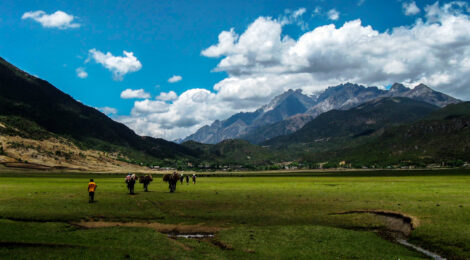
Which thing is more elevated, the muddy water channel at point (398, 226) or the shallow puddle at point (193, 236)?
the muddy water channel at point (398, 226)

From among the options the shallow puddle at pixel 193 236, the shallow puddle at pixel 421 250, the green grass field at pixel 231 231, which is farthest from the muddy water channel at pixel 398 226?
the shallow puddle at pixel 193 236

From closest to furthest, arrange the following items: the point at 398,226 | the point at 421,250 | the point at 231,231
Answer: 1. the point at 421,250
2. the point at 231,231
3. the point at 398,226

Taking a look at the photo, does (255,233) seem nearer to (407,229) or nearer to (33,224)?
(407,229)

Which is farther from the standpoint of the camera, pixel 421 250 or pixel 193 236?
pixel 193 236

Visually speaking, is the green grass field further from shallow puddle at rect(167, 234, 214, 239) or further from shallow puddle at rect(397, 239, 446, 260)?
shallow puddle at rect(167, 234, 214, 239)

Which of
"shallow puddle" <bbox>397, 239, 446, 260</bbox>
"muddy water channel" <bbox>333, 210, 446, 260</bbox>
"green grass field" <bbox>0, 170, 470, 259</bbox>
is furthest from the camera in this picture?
"muddy water channel" <bbox>333, 210, 446, 260</bbox>

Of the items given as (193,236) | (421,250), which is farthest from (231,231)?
(421,250)

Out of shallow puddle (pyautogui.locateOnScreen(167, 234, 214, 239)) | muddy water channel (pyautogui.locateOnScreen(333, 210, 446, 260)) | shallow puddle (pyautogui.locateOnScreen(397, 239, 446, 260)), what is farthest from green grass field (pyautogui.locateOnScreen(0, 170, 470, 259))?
shallow puddle (pyautogui.locateOnScreen(167, 234, 214, 239))

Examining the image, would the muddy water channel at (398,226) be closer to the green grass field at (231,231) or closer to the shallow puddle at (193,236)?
the green grass field at (231,231)

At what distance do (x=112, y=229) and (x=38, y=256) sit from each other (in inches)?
367

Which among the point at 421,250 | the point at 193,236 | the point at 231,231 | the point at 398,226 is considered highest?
the point at 398,226

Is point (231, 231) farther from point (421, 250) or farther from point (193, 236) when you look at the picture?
point (421, 250)

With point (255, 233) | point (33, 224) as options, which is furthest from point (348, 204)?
point (33, 224)

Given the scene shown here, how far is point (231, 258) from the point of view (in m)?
21.1
